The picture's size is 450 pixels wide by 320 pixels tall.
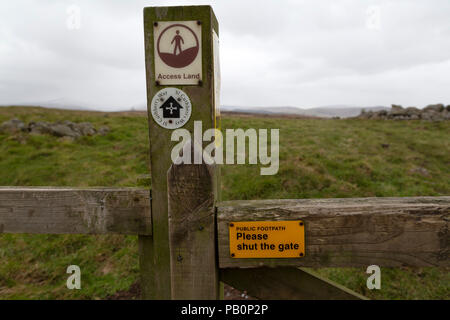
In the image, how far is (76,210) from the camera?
6.36 ft

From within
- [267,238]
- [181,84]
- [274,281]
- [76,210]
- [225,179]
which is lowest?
[225,179]

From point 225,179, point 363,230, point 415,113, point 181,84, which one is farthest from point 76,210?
point 415,113

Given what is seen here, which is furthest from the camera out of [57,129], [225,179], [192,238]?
[57,129]

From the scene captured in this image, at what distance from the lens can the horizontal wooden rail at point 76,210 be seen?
1.89 metres

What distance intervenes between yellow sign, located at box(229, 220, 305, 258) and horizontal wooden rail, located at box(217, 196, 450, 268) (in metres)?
0.03

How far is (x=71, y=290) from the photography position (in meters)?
4.38

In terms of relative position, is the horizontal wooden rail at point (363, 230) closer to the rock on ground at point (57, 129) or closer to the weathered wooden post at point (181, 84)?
the weathered wooden post at point (181, 84)

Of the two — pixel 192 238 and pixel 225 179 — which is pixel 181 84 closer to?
pixel 192 238

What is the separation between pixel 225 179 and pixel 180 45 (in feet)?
20.7

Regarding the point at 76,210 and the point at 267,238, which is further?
the point at 76,210

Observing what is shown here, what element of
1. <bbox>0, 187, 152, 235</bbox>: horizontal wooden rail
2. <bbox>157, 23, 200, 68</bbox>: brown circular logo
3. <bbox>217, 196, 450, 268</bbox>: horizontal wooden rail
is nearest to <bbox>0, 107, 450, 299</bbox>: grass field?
<bbox>0, 187, 152, 235</bbox>: horizontal wooden rail

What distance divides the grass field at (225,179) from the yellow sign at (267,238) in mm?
3087

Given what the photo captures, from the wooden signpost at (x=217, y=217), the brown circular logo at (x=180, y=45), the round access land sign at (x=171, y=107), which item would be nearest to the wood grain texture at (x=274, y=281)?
the wooden signpost at (x=217, y=217)

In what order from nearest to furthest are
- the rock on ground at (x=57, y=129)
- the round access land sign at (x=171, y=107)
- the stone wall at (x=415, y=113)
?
1. the round access land sign at (x=171, y=107)
2. the rock on ground at (x=57, y=129)
3. the stone wall at (x=415, y=113)
